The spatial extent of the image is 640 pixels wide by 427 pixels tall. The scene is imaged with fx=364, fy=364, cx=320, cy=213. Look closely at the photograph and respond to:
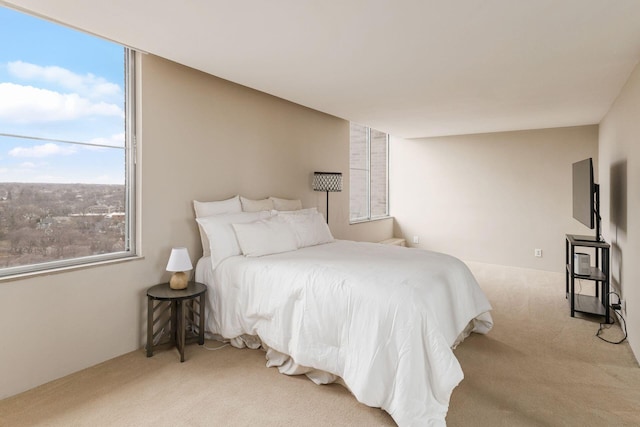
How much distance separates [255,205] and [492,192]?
4426mm

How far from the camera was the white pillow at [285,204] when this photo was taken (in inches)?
167

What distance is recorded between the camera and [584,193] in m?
3.93

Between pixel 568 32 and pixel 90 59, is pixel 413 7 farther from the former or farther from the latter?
pixel 90 59

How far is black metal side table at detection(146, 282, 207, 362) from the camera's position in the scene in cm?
281

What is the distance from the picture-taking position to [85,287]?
2.67 metres

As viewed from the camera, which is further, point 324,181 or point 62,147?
point 324,181

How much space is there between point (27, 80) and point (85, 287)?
57.8 inches

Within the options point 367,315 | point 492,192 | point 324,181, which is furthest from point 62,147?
point 492,192

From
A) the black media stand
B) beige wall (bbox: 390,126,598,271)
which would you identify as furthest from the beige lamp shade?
beige wall (bbox: 390,126,598,271)

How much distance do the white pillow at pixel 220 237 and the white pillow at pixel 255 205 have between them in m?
0.44

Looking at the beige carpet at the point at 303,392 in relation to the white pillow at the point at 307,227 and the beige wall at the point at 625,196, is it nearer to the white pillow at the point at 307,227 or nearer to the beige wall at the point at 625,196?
the beige wall at the point at 625,196

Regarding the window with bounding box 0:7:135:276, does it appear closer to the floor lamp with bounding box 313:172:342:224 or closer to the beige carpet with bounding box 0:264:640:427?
the beige carpet with bounding box 0:264:640:427

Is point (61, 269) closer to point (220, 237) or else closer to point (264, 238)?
point (220, 237)

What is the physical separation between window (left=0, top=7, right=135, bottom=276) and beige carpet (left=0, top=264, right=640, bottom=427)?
0.89 metres
